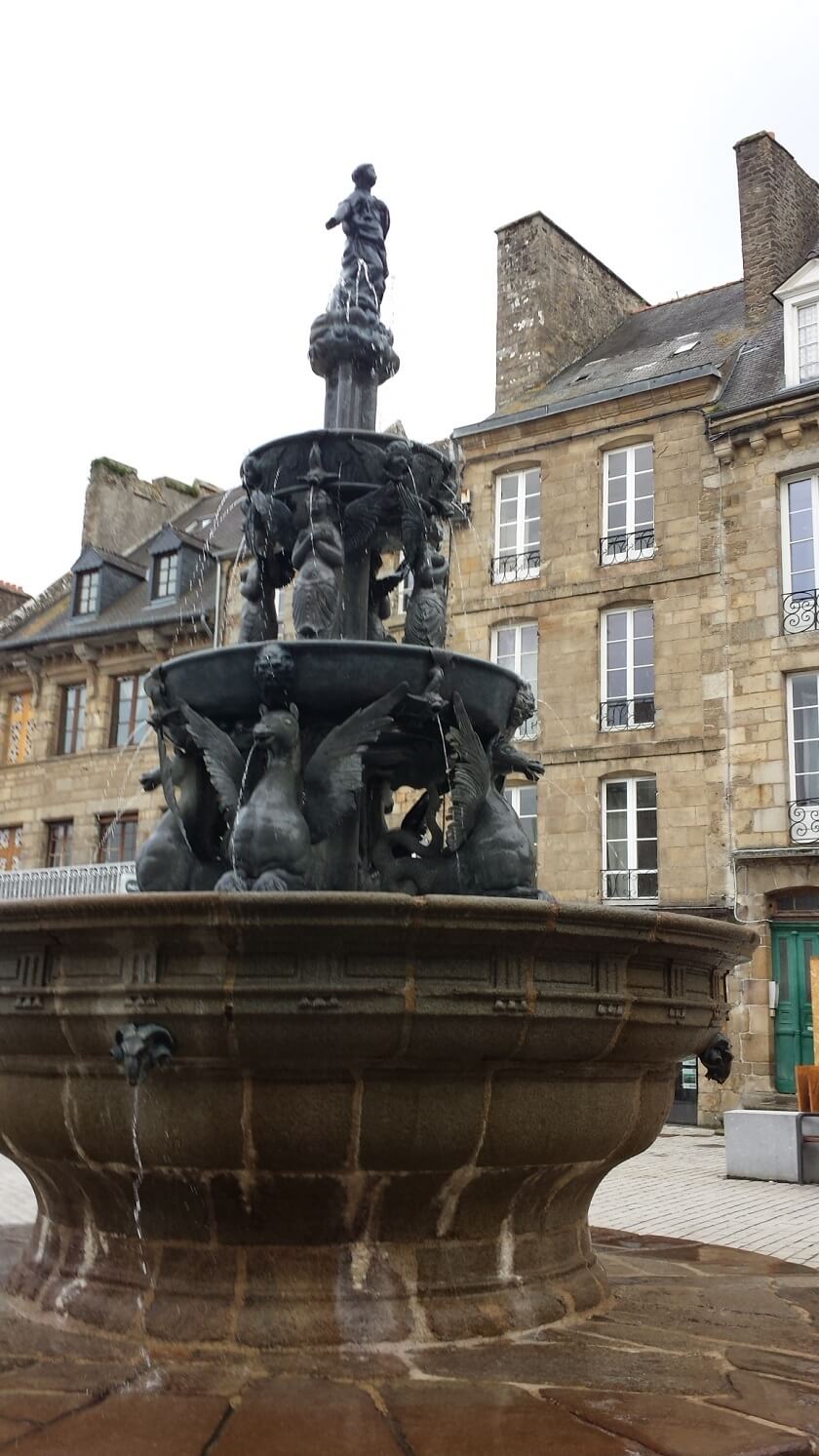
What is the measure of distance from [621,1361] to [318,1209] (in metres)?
1.12

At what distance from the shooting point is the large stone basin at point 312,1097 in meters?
4.34

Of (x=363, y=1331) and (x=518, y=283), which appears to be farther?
(x=518, y=283)

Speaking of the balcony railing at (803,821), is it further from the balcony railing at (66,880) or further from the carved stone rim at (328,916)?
the carved stone rim at (328,916)

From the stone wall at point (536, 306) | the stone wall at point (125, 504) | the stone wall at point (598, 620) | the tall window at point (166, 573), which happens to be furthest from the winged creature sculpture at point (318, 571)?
the stone wall at point (125, 504)

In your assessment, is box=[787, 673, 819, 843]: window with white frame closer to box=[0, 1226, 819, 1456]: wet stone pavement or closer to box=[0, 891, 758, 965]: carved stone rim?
box=[0, 1226, 819, 1456]: wet stone pavement

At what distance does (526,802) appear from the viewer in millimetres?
23234

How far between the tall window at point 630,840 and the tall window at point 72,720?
14.0 m

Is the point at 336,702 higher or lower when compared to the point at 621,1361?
higher

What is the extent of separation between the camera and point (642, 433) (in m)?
23.6

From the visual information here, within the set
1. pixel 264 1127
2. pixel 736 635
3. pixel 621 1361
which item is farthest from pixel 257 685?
pixel 736 635

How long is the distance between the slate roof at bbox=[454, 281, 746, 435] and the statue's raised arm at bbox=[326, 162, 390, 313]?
1575 centimetres

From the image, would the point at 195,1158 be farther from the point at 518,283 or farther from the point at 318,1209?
the point at 518,283

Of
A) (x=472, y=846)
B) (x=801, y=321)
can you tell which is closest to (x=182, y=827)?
(x=472, y=846)

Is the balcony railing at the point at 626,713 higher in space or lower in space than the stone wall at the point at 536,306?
lower
